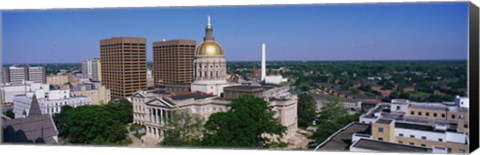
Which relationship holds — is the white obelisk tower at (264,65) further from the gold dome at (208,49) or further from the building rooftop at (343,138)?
the building rooftop at (343,138)

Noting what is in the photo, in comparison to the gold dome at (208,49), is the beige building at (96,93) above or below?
below

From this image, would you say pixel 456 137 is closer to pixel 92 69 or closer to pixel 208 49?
pixel 208 49

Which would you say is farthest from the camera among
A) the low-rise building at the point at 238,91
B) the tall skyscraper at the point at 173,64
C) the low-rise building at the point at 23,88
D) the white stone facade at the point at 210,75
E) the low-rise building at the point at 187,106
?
the tall skyscraper at the point at 173,64

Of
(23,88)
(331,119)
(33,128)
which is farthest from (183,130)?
(23,88)

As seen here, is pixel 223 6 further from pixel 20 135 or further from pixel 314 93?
pixel 314 93

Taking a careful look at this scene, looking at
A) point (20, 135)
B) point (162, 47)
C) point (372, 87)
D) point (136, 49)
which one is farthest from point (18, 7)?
point (372, 87)

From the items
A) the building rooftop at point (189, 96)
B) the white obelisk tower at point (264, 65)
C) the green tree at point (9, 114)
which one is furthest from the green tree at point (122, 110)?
the white obelisk tower at point (264, 65)

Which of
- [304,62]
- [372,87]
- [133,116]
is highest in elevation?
[304,62]
